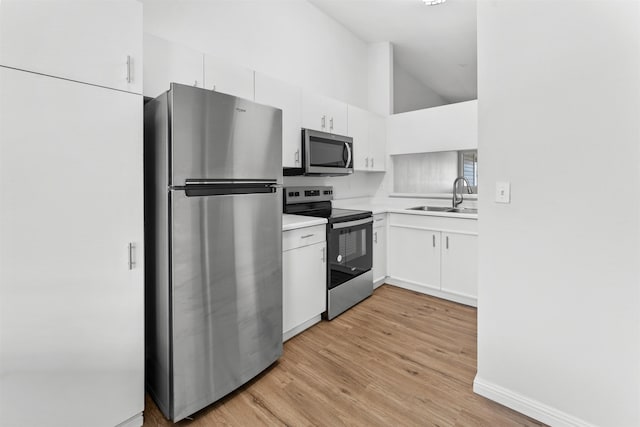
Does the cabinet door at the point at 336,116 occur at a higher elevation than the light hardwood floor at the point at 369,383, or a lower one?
higher

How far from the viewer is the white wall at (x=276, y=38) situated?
227 centimetres

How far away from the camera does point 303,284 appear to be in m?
2.40

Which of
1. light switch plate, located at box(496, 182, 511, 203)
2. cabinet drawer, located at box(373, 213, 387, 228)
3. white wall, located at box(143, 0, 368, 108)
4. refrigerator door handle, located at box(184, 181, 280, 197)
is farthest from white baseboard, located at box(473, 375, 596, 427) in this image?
white wall, located at box(143, 0, 368, 108)

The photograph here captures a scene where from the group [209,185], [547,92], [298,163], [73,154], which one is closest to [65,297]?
[73,154]

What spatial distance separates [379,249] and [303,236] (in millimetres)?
1333

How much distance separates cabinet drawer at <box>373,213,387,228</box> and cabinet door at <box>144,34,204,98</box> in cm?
209

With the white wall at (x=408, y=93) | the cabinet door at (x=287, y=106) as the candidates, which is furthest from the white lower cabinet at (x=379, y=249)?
the white wall at (x=408, y=93)

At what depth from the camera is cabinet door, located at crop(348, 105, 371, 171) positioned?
3.46 meters

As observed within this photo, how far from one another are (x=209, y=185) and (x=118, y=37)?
2.47ft

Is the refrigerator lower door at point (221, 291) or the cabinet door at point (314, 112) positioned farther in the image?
the cabinet door at point (314, 112)

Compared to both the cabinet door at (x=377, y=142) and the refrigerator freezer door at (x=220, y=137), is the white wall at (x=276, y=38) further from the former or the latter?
the refrigerator freezer door at (x=220, y=137)

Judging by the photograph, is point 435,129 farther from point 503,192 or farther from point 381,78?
point 503,192

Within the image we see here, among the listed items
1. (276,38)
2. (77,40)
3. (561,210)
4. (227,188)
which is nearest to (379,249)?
(561,210)

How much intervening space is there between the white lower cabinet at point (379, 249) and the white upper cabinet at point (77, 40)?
250cm
